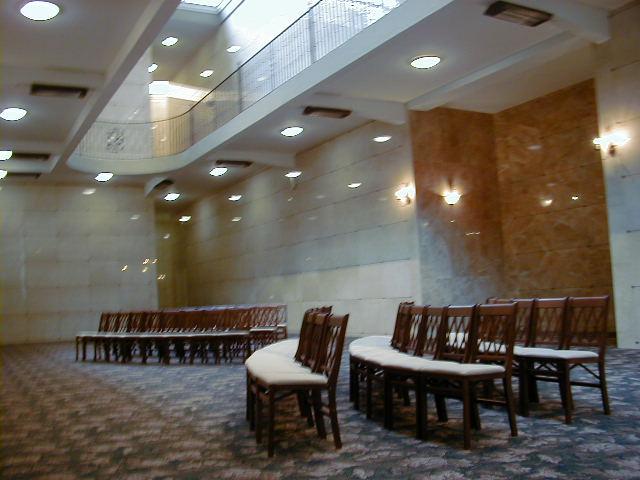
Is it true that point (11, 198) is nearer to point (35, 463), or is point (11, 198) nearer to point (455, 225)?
point (455, 225)

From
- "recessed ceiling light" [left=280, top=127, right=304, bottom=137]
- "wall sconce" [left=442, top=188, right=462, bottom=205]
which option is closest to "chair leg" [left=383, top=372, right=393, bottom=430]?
"wall sconce" [left=442, top=188, right=462, bottom=205]

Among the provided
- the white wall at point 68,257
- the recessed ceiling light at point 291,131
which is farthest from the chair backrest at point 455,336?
the white wall at point 68,257

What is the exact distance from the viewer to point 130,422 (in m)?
5.83

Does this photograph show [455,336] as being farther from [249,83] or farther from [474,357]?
[249,83]

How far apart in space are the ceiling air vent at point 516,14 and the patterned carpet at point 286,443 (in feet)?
15.3

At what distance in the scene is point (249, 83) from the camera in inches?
604

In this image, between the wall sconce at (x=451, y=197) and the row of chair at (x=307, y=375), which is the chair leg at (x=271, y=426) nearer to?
the row of chair at (x=307, y=375)

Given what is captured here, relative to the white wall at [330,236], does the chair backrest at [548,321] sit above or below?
below

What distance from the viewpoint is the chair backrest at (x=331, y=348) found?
15.0ft

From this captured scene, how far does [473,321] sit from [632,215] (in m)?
5.20

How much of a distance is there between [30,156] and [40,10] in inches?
329

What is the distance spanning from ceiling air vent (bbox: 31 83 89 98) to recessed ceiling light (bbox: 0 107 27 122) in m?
1.35

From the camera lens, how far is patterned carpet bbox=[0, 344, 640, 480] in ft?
12.9

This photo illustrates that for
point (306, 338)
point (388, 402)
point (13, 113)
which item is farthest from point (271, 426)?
point (13, 113)
